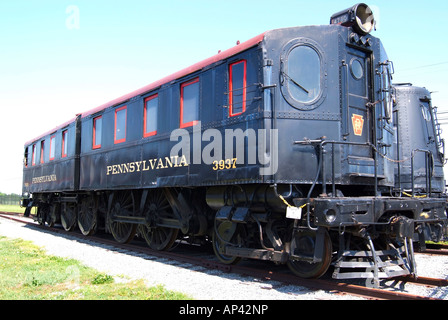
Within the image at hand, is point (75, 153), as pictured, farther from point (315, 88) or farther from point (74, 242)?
point (315, 88)

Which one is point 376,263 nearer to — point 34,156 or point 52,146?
point 52,146

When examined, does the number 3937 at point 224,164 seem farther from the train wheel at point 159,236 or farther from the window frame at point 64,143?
the window frame at point 64,143

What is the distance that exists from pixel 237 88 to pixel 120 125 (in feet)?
15.0

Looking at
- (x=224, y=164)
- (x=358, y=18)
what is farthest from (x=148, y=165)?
(x=358, y=18)

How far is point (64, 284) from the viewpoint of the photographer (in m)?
6.14

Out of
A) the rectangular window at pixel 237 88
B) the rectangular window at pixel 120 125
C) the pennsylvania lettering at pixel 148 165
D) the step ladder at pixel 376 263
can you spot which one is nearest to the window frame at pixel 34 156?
the pennsylvania lettering at pixel 148 165

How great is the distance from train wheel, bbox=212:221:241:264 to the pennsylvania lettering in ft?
4.66

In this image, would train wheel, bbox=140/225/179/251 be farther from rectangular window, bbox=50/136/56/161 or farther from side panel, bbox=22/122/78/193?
rectangular window, bbox=50/136/56/161

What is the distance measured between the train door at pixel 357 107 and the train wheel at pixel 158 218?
14.1 ft

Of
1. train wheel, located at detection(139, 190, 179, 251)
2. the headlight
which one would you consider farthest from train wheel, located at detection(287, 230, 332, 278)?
train wheel, located at detection(139, 190, 179, 251)

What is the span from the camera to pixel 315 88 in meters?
6.54

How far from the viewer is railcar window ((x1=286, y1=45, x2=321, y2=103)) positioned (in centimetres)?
650

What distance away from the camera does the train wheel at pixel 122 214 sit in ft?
35.3
